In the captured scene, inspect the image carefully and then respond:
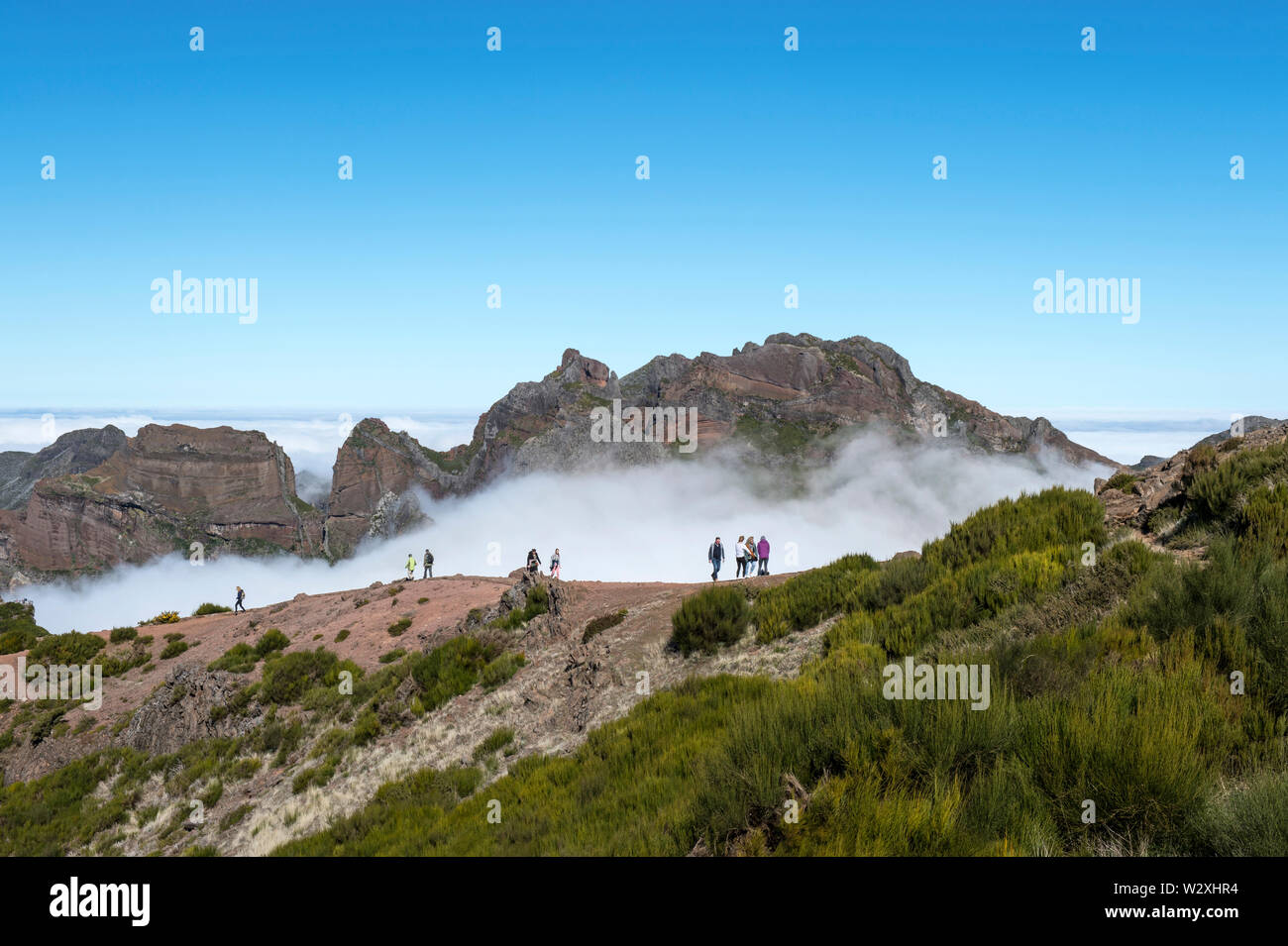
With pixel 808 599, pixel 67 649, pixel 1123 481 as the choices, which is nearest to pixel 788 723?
pixel 808 599

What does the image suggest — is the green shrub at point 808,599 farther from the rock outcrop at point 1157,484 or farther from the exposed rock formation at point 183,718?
the exposed rock formation at point 183,718

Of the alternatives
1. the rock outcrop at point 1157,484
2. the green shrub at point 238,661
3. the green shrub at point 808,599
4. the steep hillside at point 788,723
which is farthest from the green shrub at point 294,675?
the rock outcrop at point 1157,484

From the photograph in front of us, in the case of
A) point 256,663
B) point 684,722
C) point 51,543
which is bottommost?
point 51,543

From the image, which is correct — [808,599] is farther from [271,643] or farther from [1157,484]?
[271,643]

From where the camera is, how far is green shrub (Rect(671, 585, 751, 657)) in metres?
14.1

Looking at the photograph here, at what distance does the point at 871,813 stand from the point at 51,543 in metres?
271

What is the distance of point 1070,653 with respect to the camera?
6922mm

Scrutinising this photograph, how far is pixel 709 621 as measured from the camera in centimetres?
1442

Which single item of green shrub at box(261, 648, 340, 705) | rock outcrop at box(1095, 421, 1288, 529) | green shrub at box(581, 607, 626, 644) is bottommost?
green shrub at box(261, 648, 340, 705)

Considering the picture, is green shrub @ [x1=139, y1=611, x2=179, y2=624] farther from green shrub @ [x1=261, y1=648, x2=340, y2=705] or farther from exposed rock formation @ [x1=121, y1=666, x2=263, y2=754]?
exposed rock formation @ [x1=121, y1=666, x2=263, y2=754]

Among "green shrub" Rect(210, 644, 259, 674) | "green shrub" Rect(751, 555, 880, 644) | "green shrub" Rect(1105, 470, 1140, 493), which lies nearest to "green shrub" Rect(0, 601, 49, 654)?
"green shrub" Rect(210, 644, 259, 674)

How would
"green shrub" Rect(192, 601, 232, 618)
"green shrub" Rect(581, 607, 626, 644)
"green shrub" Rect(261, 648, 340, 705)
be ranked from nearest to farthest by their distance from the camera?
"green shrub" Rect(581, 607, 626, 644) → "green shrub" Rect(261, 648, 340, 705) → "green shrub" Rect(192, 601, 232, 618)
